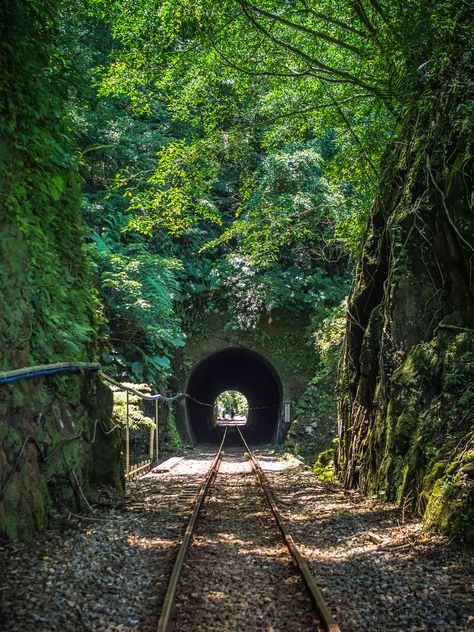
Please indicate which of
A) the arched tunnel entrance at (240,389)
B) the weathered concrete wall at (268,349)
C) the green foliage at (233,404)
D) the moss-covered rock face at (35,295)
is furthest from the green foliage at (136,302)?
the green foliage at (233,404)

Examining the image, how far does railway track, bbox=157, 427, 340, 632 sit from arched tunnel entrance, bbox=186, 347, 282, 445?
1664cm

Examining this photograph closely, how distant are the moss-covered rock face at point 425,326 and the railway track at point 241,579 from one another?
65.5 inches

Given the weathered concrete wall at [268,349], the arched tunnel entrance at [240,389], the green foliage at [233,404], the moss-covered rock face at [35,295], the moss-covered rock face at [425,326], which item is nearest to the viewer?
the moss-covered rock face at [35,295]

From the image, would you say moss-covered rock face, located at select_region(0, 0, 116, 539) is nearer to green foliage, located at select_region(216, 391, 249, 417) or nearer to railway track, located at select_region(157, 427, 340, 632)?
railway track, located at select_region(157, 427, 340, 632)

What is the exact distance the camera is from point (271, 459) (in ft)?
51.2

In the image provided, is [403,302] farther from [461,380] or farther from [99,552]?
[99,552]

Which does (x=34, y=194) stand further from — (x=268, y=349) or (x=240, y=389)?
(x=240, y=389)

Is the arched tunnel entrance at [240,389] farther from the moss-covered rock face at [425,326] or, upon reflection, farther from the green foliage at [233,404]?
the green foliage at [233,404]

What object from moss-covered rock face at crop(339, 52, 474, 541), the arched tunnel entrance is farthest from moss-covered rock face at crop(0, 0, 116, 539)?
the arched tunnel entrance

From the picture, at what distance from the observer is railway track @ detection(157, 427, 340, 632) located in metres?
3.77

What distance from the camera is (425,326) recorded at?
7570 millimetres

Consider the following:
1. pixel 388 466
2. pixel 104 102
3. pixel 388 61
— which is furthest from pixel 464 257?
pixel 104 102

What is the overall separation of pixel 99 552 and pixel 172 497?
3.39 meters

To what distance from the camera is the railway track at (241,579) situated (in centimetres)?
377
